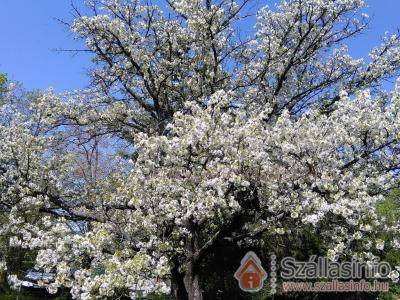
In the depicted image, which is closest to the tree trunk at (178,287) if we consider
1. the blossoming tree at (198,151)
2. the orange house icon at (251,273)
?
the blossoming tree at (198,151)

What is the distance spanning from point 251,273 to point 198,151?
4.98 m

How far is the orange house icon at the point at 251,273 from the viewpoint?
11188 mm

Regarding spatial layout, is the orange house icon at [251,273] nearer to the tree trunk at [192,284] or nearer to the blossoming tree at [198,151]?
the blossoming tree at [198,151]

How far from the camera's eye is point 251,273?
37.1 ft

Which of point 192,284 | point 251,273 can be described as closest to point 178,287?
point 192,284

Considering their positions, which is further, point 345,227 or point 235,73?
point 235,73

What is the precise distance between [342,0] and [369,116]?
4502 millimetres

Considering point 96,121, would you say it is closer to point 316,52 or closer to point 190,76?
Result: point 190,76

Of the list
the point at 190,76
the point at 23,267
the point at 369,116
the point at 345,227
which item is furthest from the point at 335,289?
the point at 23,267

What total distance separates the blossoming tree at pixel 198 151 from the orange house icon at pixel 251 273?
1647 mm

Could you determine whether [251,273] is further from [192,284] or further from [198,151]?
[198,151]

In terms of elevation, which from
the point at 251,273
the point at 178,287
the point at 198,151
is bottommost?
the point at 178,287

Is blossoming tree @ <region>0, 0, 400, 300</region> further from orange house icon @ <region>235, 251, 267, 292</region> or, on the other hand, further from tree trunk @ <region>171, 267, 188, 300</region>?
orange house icon @ <region>235, 251, 267, 292</region>

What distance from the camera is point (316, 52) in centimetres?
1142
